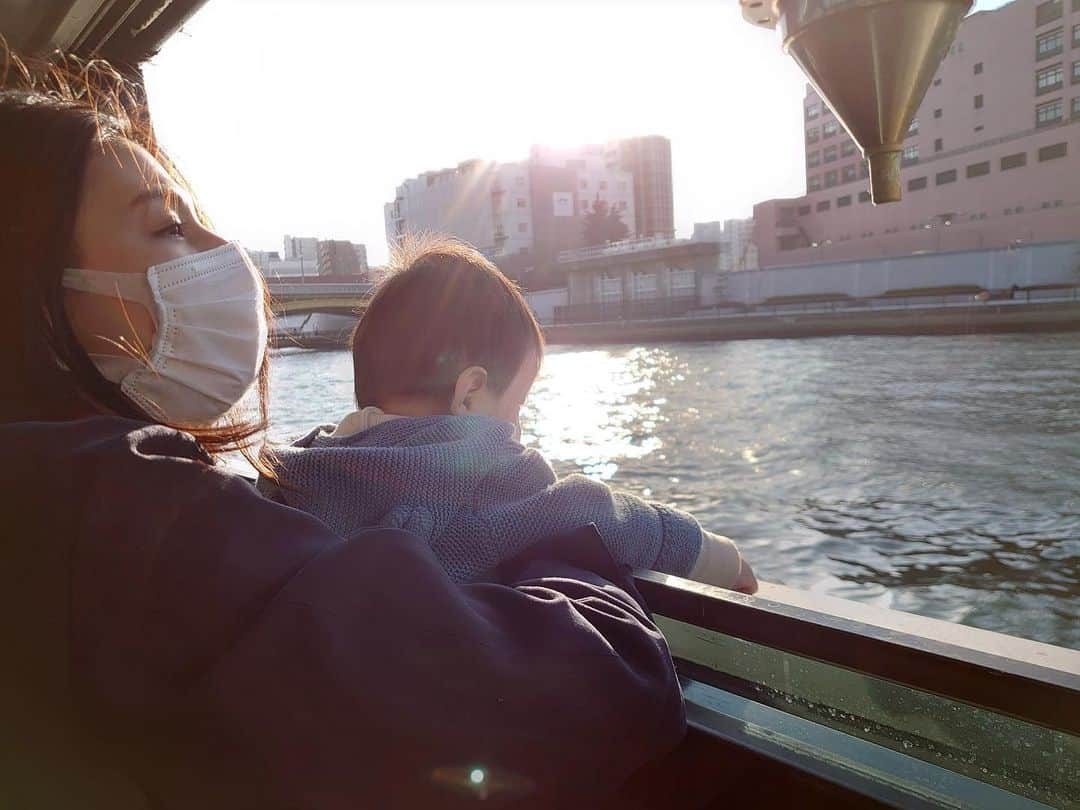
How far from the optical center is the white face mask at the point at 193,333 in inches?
30.3

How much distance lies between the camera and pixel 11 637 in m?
0.51

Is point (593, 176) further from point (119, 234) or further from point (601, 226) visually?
point (119, 234)

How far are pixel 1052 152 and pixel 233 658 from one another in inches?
1102

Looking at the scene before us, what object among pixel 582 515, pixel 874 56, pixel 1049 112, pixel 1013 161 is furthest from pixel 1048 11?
pixel 582 515

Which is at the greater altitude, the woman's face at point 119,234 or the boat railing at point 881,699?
the woman's face at point 119,234

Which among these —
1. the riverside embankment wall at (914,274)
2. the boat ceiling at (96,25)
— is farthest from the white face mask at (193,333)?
the riverside embankment wall at (914,274)

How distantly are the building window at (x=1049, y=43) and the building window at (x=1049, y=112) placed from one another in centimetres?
142

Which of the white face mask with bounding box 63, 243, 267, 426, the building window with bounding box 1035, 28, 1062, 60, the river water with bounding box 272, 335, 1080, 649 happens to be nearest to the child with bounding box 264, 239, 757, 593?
the white face mask with bounding box 63, 243, 267, 426

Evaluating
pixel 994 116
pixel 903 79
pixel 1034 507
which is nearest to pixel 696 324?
pixel 994 116

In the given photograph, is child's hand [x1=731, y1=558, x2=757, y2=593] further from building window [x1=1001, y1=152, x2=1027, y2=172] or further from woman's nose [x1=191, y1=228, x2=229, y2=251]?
building window [x1=1001, y1=152, x2=1027, y2=172]

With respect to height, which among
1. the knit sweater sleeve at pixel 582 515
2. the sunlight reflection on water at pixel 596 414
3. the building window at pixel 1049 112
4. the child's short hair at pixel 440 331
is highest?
the building window at pixel 1049 112

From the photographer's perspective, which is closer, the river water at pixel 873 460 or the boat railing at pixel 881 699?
the boat railing at pixel 881 699

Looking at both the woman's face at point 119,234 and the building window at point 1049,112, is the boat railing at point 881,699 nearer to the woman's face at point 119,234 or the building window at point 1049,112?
the woman's face at point 119,234

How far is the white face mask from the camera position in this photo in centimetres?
77
